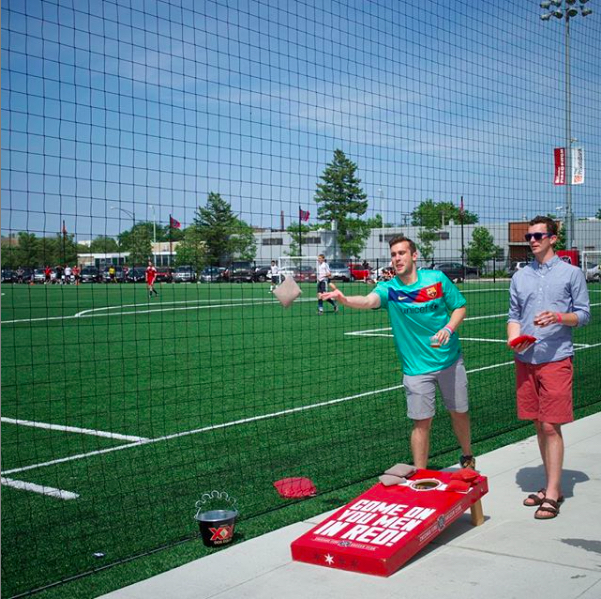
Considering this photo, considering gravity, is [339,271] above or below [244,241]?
below

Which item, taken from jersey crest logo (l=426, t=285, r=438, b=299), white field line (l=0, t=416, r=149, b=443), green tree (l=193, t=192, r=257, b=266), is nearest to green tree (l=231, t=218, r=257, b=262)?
green tree (l=193, t=192, r=257, b=266)

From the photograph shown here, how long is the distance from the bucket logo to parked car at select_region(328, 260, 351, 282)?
3526 centimetres

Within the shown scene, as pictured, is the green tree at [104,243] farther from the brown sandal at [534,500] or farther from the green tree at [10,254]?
the brown sandal at [534,500]

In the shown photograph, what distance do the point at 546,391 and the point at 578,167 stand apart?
7952mm

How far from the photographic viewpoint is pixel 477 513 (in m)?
4.94

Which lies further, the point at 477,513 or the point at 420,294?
the point at 420,294

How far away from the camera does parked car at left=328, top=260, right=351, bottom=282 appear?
41.2 metres

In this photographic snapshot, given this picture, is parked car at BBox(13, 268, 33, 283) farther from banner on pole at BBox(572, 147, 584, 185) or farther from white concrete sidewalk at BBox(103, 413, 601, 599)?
banner on pole at BBox(572, 147, 584, 185)

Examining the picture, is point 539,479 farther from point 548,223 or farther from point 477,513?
point 548,223

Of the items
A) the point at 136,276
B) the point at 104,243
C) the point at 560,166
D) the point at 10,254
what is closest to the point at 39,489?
the point at 10,254

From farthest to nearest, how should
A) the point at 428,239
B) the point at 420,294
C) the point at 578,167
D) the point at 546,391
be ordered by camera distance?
the point at 428,239 → the point at 578,167 → the point at 420,294 → the point at 546,391

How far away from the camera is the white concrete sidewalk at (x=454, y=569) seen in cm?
395

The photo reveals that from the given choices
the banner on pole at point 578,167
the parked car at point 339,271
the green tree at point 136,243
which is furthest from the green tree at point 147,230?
the parked car at point 339,271

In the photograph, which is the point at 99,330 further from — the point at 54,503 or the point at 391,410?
the point at 54,503
